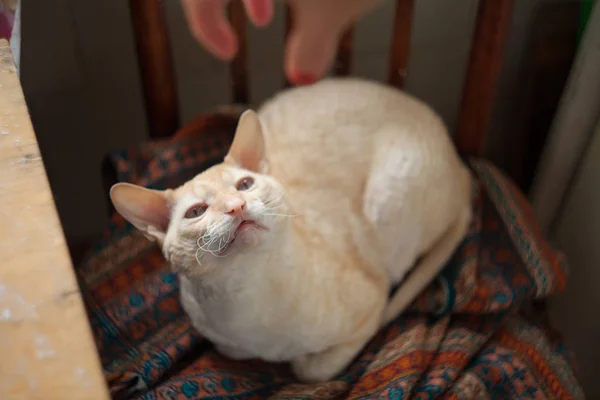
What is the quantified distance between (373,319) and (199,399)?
30 cm

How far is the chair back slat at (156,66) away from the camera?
3.32 feet

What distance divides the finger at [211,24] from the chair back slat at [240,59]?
278 mm

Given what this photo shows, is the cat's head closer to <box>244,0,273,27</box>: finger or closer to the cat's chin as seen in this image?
the cat's chin

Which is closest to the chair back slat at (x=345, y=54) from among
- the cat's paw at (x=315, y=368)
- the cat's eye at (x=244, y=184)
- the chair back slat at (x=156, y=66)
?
the chair back slat at (x=156, y=66)

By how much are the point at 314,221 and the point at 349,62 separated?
0.36 m

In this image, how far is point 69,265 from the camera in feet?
1.63

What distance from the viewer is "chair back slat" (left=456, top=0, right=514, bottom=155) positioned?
1.01 metres

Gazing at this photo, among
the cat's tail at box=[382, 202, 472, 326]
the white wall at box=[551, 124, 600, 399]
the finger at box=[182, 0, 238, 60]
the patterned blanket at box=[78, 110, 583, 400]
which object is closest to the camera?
the finger at box=[182, 0, 238, 60]

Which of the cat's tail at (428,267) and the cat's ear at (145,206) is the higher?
the cat's ear at (145,206)

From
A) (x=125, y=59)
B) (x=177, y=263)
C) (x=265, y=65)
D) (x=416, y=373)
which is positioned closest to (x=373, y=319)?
(x=416, y=373)

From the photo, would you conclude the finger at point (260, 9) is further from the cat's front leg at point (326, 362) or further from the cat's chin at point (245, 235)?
the cat's front leg at point (326, 362)

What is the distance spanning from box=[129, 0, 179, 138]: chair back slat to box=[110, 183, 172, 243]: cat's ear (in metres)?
0.42

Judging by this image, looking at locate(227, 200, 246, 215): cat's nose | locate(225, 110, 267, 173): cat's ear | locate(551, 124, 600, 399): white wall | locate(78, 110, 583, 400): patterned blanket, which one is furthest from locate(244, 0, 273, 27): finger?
locate(551, 124, 600, 399): white wall

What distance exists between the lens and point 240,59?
42.7 inches
